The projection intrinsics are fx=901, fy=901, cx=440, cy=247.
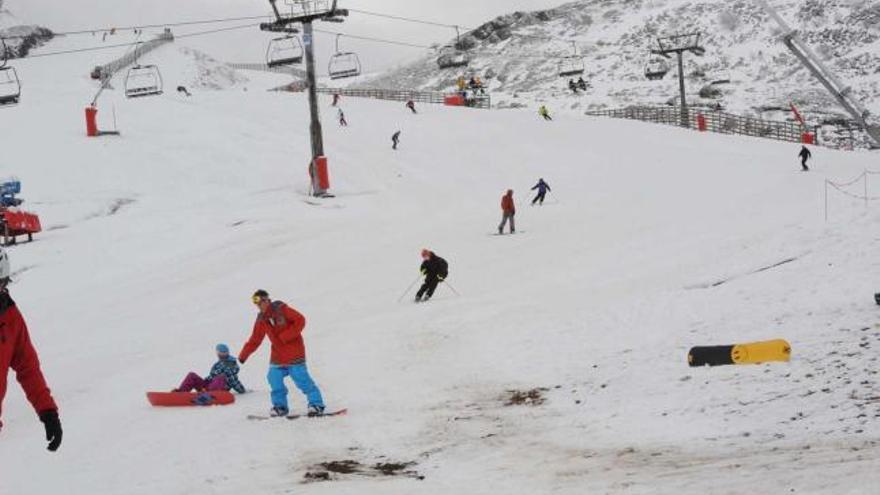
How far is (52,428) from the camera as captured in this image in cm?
522

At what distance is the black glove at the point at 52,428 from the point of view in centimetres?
519

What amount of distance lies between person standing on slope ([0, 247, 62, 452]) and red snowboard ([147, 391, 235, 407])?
5.38 m

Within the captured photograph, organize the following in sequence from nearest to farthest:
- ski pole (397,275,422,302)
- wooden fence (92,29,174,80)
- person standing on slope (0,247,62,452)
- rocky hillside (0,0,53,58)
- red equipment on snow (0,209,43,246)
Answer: person standing on slope (0,247,62,452), ski pole (397,275,422,302), red equipment on snow (0,209,43,246), wooden fence (92,29,174,80), rocky hillside (0,0,53,58)

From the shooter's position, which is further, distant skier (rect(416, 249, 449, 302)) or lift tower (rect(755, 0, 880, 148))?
distant skier (rect(416, 249, 449, 302))

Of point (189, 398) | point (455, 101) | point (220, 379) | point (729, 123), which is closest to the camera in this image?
point (189, 398)

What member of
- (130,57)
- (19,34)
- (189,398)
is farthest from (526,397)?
(19,34)

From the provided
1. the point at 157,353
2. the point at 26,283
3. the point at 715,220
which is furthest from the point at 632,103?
the point at 157,353

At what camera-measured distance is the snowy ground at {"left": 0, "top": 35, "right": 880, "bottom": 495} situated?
7266mm

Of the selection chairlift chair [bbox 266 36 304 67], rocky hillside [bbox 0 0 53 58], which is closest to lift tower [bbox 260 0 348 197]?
chairlift chair [bbox 266 36 304 67]

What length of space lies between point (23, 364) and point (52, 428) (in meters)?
0.43

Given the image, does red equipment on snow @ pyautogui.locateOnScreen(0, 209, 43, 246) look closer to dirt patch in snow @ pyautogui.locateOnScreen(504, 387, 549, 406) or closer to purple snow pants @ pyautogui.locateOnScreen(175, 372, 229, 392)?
purple snow pants @ pyautogui.locateOnScreen(175, 372, 229, 392)

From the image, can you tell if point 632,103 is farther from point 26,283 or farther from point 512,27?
point 26,283

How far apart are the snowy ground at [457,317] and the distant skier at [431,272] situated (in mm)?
914

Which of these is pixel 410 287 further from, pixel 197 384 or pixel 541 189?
pixel 541 189
